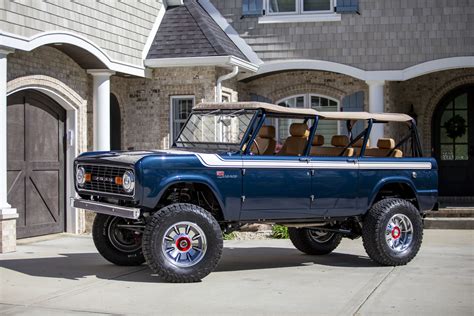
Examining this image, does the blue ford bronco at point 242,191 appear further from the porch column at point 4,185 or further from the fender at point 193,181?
the porch column at point 4,185

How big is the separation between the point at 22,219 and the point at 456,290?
7.23m

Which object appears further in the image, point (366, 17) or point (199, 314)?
point (366, 17)

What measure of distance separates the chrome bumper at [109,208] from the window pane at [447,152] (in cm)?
1078

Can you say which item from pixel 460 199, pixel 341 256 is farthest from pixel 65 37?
pixel 460 199

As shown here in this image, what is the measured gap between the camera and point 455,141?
58.5 feet

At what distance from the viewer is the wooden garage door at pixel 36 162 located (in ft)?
41.0

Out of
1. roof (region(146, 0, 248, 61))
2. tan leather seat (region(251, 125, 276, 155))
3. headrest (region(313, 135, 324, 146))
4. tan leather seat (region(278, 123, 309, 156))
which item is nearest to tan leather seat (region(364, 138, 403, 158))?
headrest (region(313, 135, 324, 146))

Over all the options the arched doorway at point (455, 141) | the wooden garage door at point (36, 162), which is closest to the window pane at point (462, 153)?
the arched doorway at point (455, 141)

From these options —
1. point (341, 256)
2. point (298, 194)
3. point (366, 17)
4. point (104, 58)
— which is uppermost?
point (366, 17)

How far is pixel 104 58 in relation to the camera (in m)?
13.6

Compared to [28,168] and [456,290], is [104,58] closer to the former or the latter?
[28,168]

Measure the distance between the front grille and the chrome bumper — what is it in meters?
0.16

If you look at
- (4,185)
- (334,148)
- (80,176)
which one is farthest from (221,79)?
(80,176)

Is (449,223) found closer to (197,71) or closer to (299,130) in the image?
(197,71)
